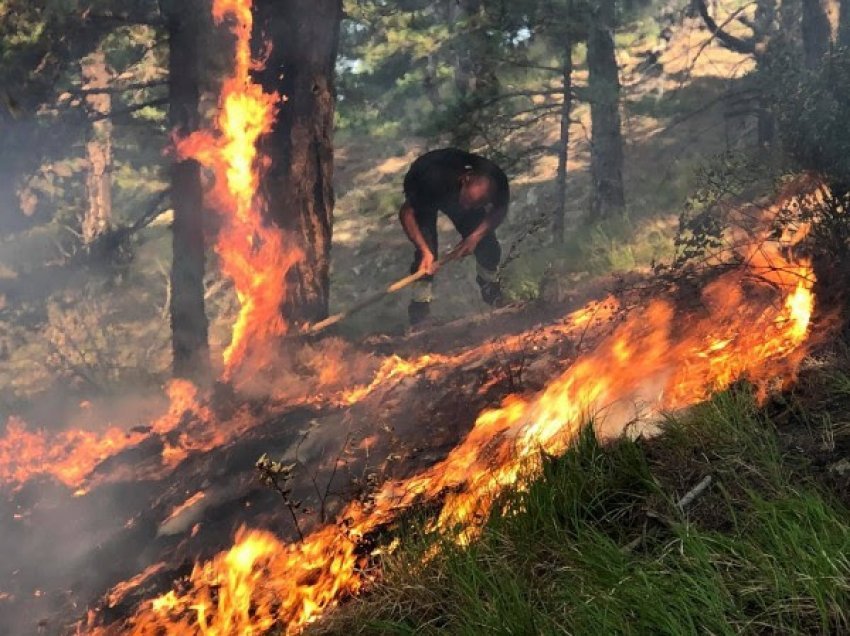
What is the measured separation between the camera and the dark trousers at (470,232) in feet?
25.1

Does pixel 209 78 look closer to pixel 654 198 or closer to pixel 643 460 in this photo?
pixel 654 198

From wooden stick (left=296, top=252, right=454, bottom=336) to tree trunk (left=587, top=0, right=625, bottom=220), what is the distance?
3046 mm

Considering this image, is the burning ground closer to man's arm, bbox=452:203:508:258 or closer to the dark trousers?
man's arm, bbox=452:203:508:258

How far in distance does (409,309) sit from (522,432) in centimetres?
368

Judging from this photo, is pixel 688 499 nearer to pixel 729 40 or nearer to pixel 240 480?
pixel 240 480

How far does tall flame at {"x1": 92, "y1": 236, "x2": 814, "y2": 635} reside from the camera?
137 inches

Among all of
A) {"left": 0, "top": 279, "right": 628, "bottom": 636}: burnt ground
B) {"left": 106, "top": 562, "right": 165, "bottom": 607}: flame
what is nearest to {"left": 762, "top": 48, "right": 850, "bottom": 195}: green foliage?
{"left": 0, "top": 279, "right": 628, "bottom": 636}: burnt ground

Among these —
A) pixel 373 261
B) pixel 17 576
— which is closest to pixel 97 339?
pixel 373 261

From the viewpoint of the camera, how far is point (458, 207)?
7754mm

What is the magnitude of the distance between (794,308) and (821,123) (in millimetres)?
1290

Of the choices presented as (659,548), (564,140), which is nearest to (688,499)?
(659,548)

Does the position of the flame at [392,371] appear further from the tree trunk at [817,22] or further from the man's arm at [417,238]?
the tree trunk at [817,22]

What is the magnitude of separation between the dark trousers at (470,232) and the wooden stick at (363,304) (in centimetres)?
49

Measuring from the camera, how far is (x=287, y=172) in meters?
7.28
